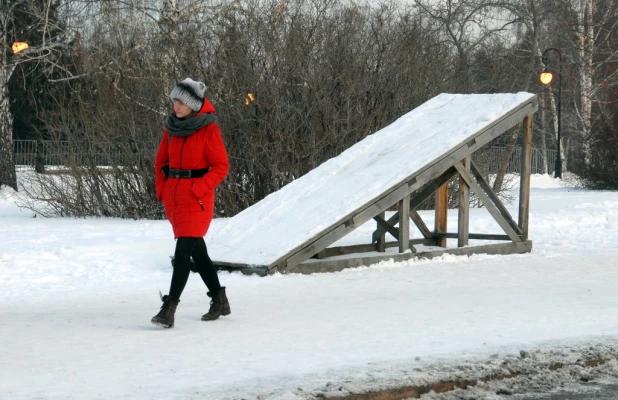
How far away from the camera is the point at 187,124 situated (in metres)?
7.64

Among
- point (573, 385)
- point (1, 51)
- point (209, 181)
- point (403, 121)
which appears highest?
point (1, 51)

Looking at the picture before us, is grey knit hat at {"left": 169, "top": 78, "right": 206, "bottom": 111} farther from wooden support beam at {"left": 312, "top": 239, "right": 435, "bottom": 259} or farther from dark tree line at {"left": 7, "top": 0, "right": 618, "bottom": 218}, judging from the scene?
dark tree line at {"left": 7, "top": 0, "right": 618, "bottom": 218}

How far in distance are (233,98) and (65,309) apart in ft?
28.4

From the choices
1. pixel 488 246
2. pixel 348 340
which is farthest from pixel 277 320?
pixel 488 246

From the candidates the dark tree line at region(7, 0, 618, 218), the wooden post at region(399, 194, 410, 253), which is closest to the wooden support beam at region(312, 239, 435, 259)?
the wooden post at region(399, 194, 410, 253)

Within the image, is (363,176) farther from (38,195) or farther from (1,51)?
(1,51)

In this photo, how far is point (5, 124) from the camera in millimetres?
27266

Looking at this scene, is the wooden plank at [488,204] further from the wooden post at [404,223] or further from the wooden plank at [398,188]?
the wooden post at [404,223]

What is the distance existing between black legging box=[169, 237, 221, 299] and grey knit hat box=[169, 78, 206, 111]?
1.00 metres

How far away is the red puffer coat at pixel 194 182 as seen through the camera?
7.56 meters

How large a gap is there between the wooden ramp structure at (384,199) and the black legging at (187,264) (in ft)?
7.85

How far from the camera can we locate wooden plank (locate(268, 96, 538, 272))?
10.4 m

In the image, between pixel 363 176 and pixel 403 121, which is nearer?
pixel 363 176

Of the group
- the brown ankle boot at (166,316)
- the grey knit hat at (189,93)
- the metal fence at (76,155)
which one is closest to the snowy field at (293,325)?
the brown ankle boot at (166,316)
